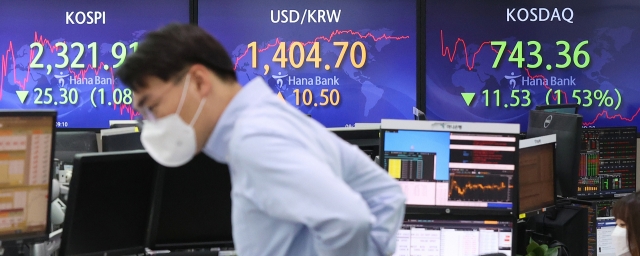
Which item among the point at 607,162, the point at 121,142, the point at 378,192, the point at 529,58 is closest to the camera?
the point at 378,192

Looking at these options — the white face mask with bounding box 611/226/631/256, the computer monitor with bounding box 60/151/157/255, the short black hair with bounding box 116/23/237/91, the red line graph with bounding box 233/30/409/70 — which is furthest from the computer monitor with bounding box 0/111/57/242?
the red line graph with bounding box 233/30/409/70

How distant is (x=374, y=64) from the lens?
18.4 feet

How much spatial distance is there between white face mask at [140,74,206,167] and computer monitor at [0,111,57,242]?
1.00m

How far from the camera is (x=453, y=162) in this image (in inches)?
111

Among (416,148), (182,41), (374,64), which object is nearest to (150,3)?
(374,64)

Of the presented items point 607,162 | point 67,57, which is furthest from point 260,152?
point 67,57

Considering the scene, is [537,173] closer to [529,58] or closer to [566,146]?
[566,146]

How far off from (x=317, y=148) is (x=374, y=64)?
447 centimetres

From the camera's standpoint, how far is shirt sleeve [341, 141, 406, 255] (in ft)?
4.38

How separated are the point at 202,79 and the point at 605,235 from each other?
142 inches

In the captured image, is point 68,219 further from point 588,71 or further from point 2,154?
point 588,71

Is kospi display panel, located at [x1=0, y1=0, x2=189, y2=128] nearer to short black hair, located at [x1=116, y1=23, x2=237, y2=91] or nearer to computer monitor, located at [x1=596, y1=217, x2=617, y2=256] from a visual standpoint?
computer monitor, located at [x1=596, y1=217, x2=617, y2=256]

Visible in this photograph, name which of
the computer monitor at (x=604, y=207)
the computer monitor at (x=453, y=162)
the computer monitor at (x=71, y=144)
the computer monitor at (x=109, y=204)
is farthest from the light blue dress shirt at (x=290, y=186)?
the computer monitor at (x=604, y=207)

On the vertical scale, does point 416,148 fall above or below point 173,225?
above
